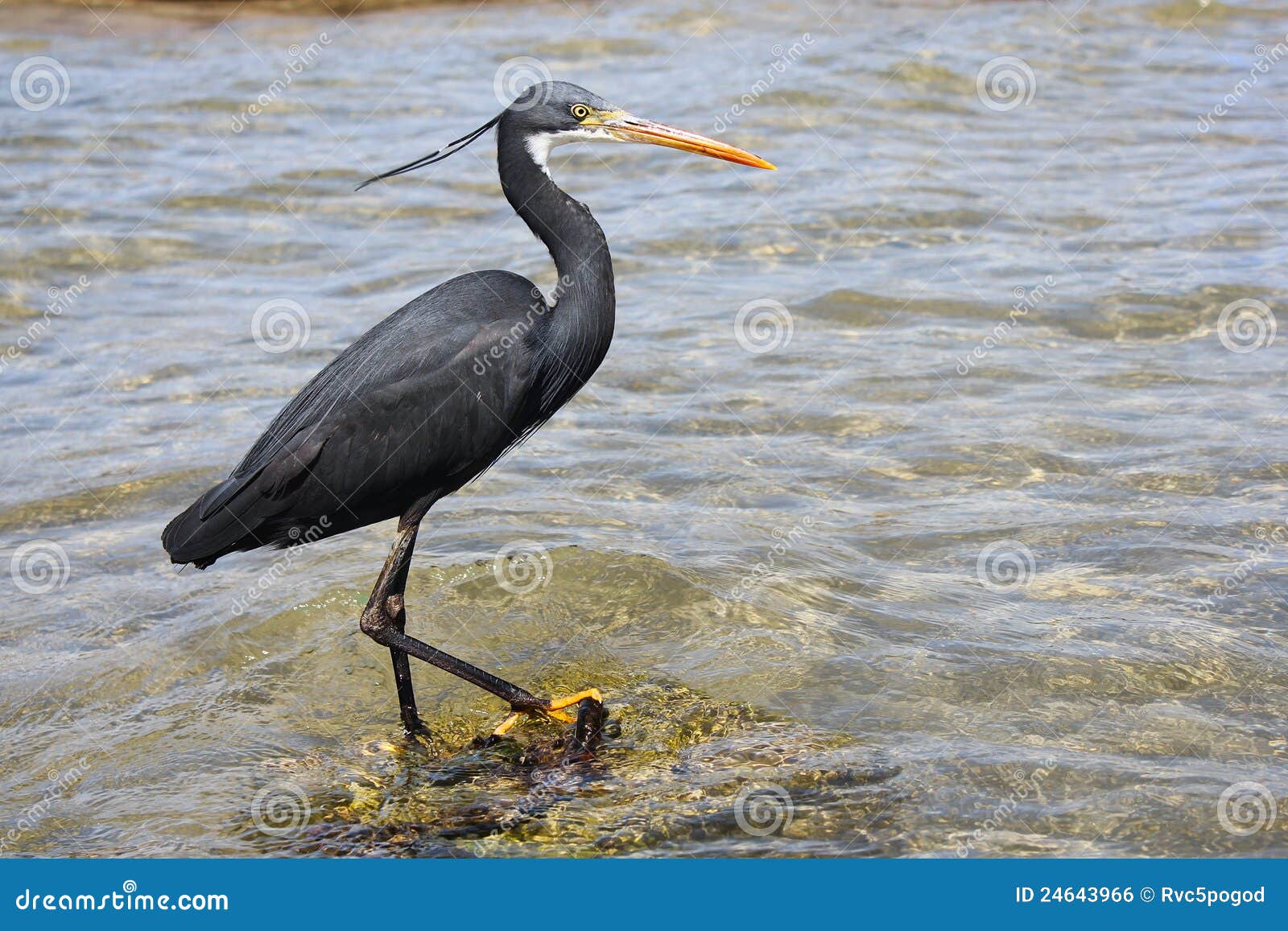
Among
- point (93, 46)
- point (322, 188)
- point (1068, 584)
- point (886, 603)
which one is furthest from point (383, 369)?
point (93, 46)

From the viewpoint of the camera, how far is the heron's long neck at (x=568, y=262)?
6301 mm

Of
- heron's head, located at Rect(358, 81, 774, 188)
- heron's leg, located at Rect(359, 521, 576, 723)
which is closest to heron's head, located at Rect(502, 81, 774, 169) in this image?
heron's head, located at Rect(358, 81, 774, 188)

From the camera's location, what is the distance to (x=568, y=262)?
635 cm

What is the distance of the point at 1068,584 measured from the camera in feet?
23.9

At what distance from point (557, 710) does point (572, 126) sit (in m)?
2.58

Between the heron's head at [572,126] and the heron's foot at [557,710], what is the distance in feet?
7.71

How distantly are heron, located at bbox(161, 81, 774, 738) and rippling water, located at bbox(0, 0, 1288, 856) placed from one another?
829 millimetres

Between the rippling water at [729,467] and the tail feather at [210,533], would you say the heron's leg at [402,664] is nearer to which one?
the rippling water at [729,467]

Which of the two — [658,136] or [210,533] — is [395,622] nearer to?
[210,533]

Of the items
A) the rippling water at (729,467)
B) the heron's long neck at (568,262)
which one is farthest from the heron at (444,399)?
the rippling water at (729,467)

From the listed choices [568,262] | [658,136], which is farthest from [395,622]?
[658,136]

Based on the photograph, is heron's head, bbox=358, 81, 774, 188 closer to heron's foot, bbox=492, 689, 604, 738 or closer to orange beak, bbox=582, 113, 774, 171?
orange beak, bbox=582, 113, 774, 171

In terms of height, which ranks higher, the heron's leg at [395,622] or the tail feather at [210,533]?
the tail feather at [210,533]

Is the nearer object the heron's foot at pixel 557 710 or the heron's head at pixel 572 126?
the heron's foot at pixel 557 710
